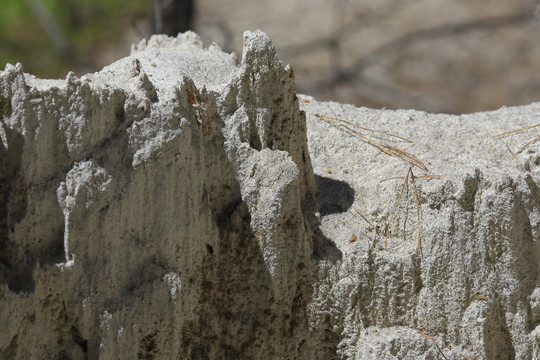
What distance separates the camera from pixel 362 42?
343 inches

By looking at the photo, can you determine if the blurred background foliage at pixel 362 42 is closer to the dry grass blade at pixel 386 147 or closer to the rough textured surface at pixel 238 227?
the dry grass blade at pixel 386 147

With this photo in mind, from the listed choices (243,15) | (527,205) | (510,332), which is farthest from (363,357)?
(243,15)

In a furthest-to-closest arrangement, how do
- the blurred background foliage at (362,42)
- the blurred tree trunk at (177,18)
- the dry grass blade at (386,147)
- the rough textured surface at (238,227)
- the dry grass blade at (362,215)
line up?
the blurred background foliage at (362,42), the blurred tree trunk at (177,18), the dry grass blade at (386,147), the dry grass blade at (362,215), the rough textured surface at (238,227)

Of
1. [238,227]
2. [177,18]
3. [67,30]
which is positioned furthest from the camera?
[67,30]

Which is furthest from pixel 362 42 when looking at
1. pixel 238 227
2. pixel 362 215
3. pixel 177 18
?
pixel 238 227

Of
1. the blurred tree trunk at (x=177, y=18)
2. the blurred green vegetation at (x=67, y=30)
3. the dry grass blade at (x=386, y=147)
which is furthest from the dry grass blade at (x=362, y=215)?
the blurred green vegetation at (x=67, y=30)

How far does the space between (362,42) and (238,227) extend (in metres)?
6.50

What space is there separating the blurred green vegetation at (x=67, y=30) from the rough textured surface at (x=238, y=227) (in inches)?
214

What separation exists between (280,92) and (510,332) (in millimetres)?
1112

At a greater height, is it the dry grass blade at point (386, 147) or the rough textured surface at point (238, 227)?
the dry grass blade at point (386, 147)

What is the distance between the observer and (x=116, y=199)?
2221 mm

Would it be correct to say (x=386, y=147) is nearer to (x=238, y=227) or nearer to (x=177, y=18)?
(x=238, y=227)

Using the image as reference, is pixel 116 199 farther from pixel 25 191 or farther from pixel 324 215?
pixel 324 215

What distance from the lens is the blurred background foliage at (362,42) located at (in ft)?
26.4
